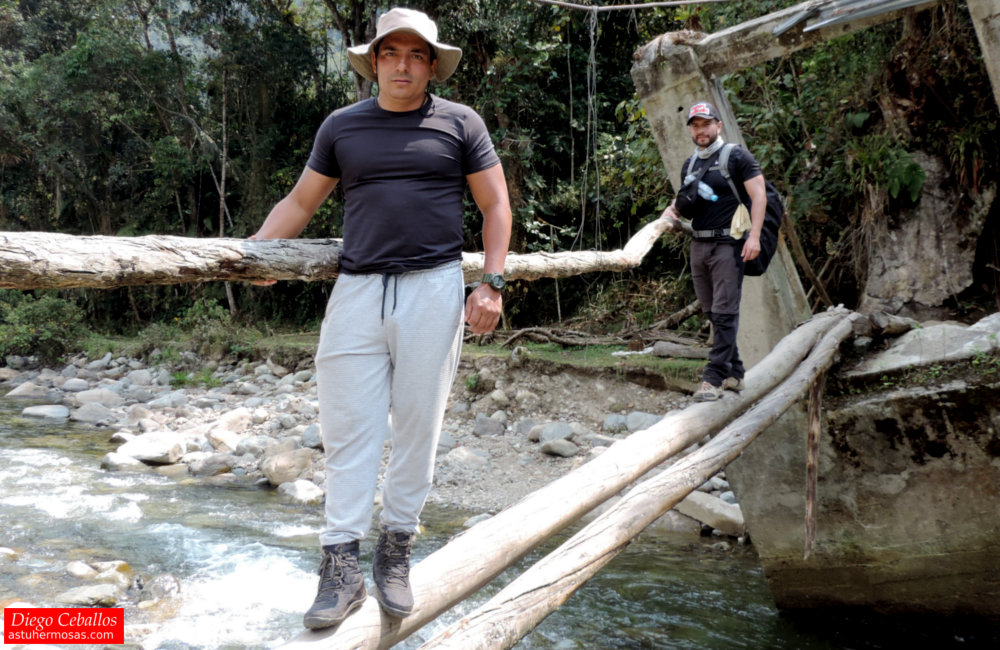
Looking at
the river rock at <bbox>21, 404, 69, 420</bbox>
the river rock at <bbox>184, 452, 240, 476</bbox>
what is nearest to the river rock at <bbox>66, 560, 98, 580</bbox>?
the river rock at <bbox>184, 452, 240, 476</bbox>

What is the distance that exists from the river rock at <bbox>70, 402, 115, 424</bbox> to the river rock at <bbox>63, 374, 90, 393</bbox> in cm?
246

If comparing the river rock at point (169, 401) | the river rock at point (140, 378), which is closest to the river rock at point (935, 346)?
the river rock at point (169, 401)

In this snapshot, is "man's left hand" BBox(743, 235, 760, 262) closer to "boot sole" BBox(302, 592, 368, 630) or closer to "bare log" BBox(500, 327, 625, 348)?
"boot sole" BBox(302, 592, 368, 630)

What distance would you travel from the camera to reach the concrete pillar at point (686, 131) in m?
4.97

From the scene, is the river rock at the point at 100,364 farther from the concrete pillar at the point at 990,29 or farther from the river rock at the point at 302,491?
the concrete pillar at the point at 990,29

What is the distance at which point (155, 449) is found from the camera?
8.48m

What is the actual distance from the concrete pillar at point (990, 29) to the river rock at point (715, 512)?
11.7 ft

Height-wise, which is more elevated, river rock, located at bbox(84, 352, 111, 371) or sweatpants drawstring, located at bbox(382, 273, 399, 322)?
sweatpants drawstring, located at bbox(382, 273, 399, 322)

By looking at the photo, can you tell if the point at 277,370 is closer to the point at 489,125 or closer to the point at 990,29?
the point at 489,125

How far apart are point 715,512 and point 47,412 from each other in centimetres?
966

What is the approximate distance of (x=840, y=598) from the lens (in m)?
4.95

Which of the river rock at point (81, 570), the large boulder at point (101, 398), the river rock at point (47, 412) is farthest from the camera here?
the large boulder at point (101, 398)

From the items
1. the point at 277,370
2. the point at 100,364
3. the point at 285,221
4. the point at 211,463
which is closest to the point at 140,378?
the point at 100,364

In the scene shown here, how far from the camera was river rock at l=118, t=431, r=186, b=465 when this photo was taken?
27.6 ft
